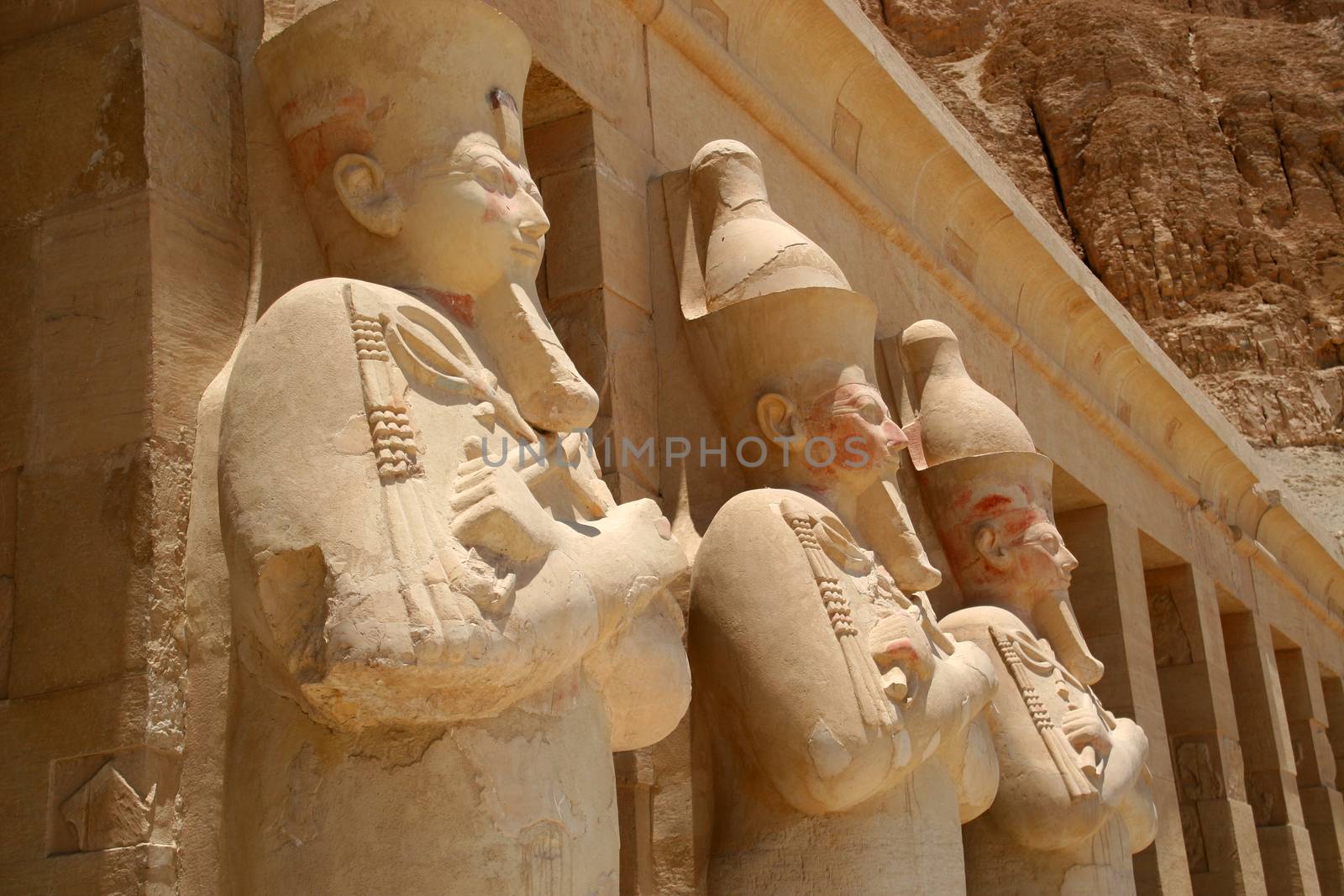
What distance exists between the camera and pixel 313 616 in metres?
2.55

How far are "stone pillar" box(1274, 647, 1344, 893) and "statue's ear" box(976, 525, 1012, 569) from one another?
5884 millimetres

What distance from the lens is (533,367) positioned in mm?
3109

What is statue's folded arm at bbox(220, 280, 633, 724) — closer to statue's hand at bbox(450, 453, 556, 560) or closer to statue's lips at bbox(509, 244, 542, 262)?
statue's hand at bbox(450, 453, 556, 560)

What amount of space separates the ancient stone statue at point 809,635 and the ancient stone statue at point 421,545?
0.50 metres

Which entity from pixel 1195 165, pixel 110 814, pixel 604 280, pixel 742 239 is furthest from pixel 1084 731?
pixel 1195 165

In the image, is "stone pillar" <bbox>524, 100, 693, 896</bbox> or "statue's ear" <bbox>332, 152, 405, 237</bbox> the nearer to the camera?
"statue's ear" <bbox>332, 152, 405, 237</bbox>

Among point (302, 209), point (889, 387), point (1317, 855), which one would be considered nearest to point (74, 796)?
point (302, 209)

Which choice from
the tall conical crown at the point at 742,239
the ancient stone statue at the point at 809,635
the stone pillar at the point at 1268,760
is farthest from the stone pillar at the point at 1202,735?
the tall conical crown at the point at 742,239

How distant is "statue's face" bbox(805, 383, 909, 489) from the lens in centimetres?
407

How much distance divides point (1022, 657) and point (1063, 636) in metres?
0.45

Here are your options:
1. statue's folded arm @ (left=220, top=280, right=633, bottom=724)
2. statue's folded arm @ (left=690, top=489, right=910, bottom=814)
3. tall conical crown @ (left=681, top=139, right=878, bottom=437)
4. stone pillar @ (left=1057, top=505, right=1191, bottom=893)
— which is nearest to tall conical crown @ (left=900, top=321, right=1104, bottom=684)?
tall conical crown @ (left=681, top=139, right=878, bottom=437)

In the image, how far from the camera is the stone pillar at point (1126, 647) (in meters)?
6.97

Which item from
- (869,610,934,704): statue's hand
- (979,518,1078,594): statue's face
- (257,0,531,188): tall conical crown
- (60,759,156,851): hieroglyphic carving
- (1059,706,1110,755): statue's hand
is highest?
(257,0,531,188): tall conical crown

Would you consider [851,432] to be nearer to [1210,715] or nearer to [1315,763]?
[1210,715]
